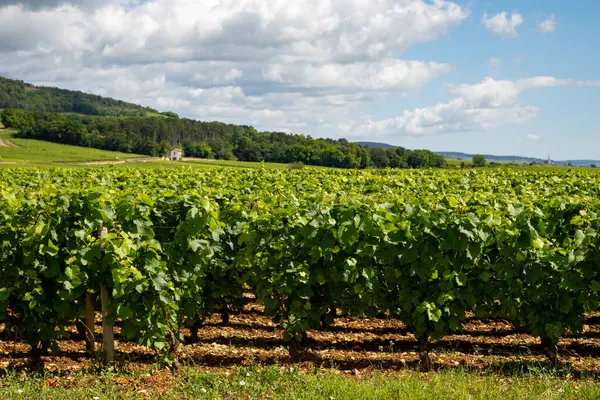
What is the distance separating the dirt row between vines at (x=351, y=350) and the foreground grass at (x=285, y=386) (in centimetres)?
58

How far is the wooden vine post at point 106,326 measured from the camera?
21.3 feet

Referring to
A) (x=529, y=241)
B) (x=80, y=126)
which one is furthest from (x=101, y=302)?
(x=80, y=126)

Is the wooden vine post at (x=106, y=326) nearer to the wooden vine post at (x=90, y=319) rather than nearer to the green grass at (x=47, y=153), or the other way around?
the wooden vine post at (x=90, y=319)

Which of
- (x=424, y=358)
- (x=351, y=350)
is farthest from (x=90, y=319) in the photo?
(x=424, y=358)

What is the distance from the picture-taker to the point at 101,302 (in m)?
6.72

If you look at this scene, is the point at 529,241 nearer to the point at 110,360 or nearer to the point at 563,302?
the point at 563,302

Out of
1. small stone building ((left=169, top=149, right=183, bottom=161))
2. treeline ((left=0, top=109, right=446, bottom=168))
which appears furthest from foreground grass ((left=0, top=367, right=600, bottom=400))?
small stone building ((left=169, top=149, right=183, bottom=161))

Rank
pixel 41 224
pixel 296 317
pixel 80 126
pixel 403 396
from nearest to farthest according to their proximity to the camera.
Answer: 1. pixel 403 396
2. pixel 41 224
3. pixel 296 317
4. pixel 80 126

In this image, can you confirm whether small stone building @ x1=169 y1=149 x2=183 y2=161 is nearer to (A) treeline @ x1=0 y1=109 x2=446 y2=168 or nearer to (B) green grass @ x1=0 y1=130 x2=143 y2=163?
(A) treeline @ x1=0 y1=109 x2=446 y2=168

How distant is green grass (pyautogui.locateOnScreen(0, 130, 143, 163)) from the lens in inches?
3174

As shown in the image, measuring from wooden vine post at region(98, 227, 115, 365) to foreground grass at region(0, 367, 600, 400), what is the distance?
0.46 meters

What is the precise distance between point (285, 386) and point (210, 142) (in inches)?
3854

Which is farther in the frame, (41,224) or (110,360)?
(110,360)

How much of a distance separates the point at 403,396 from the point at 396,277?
2.01 m
